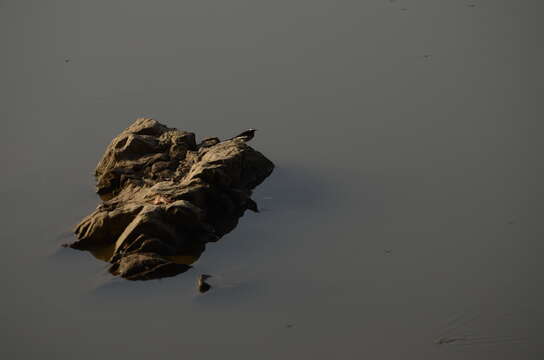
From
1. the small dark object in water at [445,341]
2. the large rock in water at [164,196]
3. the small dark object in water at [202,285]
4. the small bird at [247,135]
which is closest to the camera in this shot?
the small dark object in water at [445,341]

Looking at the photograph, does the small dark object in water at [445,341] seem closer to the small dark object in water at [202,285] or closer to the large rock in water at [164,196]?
the small dark object in water at [202,285]

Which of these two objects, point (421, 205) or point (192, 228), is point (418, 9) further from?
point (192, 228)

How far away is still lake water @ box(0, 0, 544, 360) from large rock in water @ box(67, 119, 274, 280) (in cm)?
18

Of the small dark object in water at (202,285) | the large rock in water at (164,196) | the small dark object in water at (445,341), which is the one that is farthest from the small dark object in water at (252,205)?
the small dark object in water at (445,341)

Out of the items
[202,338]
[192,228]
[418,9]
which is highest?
[418,9]

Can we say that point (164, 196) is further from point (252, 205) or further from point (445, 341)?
point (445, 341)

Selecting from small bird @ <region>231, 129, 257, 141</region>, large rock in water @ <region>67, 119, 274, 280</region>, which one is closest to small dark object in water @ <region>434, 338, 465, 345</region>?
large rock in water @ <region>67, 119, 274, 280</region>

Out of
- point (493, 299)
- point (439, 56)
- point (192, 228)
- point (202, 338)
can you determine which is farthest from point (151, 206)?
point (439, 56)

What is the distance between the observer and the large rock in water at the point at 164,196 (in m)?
8.80

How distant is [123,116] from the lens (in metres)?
11.6

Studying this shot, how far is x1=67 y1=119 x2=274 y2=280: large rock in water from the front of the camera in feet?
28.9

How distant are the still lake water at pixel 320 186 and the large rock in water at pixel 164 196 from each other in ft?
0.60

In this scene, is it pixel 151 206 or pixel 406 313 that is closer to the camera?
pixel 406 313

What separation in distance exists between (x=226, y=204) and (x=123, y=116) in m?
2.69
